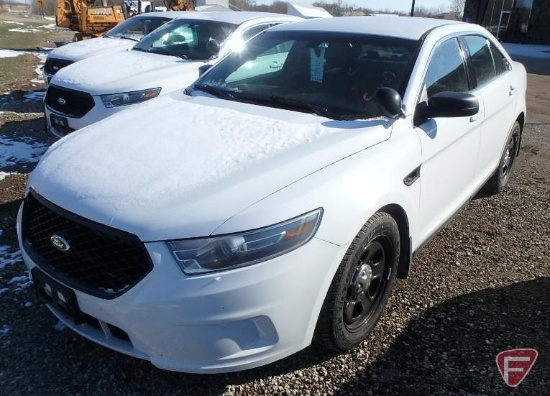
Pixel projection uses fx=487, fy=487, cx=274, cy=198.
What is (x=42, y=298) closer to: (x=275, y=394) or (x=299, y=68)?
(x=275, y=394)

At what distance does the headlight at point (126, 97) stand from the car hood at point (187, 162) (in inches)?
90.0

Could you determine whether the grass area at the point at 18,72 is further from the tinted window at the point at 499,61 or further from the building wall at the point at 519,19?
the building wall at the point at 519,19

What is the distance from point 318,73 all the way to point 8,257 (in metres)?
2.49

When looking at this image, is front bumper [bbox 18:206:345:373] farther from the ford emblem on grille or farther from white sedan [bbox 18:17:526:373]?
the ford emblem on grille

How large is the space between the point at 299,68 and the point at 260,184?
146 cm

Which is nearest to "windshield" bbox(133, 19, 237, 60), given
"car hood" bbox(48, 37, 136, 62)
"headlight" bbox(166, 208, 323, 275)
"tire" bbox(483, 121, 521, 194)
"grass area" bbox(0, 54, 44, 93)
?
"car hood" bbox(48, 37, 136, 62)

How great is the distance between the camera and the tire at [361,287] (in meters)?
2.30

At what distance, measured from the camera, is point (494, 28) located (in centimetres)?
2638

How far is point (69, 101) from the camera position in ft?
17.7

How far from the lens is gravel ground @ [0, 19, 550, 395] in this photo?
241 centimetres

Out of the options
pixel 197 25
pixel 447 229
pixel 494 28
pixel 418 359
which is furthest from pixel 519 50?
pixel 418 359

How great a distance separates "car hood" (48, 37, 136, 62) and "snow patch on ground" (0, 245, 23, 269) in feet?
15.7

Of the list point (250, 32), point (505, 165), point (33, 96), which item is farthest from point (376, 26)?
point (33, 96)

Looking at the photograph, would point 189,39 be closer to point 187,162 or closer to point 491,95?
point 491,95
